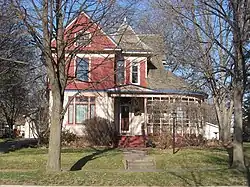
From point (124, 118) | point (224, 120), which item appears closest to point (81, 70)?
point (124, 118)

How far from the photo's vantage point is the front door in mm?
29728

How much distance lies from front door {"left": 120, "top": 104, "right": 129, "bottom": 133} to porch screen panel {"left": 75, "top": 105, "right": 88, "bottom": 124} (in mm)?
2695

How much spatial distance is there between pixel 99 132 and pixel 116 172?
10835mm

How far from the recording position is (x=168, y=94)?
28453 mm

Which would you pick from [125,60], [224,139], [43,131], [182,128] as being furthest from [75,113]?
[224,139]

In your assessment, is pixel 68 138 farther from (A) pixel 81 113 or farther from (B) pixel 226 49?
(B) pixel 226 49

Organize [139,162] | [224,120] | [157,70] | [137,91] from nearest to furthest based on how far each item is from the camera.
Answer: [139,162] < [137,91] < [224,120] < [157,70]

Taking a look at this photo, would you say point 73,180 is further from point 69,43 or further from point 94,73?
point 94,73

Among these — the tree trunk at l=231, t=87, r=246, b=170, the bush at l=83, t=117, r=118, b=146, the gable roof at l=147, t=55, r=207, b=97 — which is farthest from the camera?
the gable roof at l=147, t=55, r=207, b=97

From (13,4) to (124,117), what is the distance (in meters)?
17.1

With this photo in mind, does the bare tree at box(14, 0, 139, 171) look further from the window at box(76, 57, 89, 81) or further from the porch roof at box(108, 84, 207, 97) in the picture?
the porch roof at box(108, 84, 207, 97)

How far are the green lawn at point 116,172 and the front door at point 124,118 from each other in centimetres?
839

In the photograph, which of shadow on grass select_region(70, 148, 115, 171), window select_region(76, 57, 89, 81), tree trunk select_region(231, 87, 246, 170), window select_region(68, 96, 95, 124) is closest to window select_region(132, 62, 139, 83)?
window select_region(68, 96, 95, 124)

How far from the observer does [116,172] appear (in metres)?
15.6
